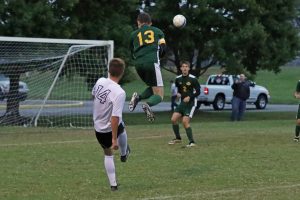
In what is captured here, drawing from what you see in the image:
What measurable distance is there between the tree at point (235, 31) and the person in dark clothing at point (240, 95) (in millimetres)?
1243

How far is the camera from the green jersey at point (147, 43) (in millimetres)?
12484

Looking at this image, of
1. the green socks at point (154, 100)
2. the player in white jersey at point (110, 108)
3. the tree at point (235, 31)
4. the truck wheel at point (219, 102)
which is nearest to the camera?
the player in white jersey at point (110, 108)

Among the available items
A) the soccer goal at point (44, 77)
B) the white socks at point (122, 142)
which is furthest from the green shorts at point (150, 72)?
the soccer goal at point (44, 77)

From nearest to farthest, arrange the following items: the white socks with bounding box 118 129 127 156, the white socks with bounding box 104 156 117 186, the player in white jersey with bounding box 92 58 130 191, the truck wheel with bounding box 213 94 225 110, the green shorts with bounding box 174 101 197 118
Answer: the player in white jersey with bounding box 92 58 130 191
the white socks with bounding box 104 156 117 186
the white socks with bounding box 118 129 127 156
the green shorts with bounding box 174 101 197 118
the truck wheel with bounding box 213 94 225 110

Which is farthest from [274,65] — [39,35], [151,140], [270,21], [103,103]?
[103,103]

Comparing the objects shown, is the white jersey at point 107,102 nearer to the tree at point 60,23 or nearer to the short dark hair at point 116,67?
the short dark hair at point 116,67

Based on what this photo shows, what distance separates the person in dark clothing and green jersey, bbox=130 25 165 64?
58.0 ft

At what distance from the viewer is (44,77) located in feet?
85.4

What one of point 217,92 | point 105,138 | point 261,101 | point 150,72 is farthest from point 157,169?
point 261,101

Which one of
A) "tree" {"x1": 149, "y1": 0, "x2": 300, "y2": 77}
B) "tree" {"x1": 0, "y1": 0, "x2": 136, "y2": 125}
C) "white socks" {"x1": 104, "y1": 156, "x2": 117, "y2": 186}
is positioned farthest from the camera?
"tree" {"x1": 149, "y1": 0, "x2": 300, "y2": 77}

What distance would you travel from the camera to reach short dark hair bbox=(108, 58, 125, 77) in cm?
957

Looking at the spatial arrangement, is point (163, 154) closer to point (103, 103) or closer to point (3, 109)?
point (103, 103)

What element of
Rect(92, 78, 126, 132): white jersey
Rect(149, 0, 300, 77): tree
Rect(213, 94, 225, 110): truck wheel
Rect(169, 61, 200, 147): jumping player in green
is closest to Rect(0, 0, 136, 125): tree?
Rect(149, 0, 300, 77): tree

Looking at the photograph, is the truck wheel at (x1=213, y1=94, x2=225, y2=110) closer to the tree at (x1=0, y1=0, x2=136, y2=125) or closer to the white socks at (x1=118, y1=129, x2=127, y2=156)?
the tree at (x1=0, y1=0, x2=136, y2=125)
